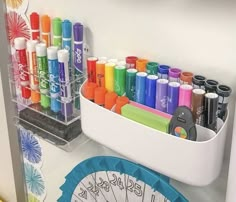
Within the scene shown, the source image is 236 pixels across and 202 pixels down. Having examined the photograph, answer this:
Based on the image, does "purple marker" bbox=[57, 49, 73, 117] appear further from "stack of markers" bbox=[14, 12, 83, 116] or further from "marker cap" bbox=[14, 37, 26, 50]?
"marker cap" bbox=[14, 37, 26, 50]

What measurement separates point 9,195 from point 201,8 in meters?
0.77

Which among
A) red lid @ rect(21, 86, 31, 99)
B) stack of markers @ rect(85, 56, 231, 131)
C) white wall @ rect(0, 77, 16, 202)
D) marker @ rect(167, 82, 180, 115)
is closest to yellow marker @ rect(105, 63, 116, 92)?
stack of markers @ rect(85, 56, 231, 131)

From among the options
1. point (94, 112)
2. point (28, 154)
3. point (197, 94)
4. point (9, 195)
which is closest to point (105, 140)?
point (94, 112)

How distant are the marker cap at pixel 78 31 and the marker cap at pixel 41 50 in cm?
7

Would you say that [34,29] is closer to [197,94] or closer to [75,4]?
[75,4]

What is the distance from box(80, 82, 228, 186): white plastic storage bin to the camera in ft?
1.76

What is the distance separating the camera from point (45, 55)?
27.5 inches

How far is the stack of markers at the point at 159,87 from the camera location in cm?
54

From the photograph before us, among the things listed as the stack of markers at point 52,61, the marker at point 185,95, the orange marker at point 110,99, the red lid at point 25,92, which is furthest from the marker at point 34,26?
the marker at point 185,95

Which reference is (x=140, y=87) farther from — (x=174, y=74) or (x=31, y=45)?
(x=31, y=45)

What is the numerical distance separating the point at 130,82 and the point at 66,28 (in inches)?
6.1

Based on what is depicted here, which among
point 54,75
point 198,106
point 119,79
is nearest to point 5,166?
point 54,75

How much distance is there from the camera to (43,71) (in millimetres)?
710

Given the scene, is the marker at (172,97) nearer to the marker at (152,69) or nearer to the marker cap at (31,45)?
the marker at (152,69)
